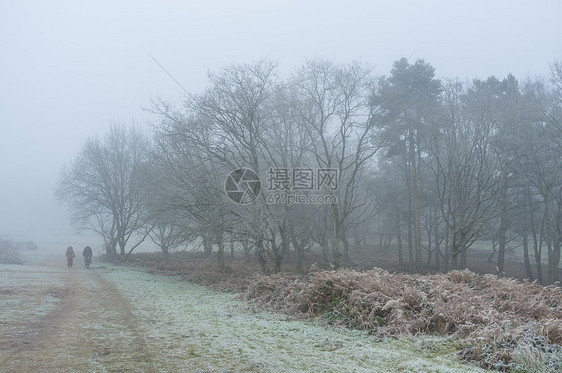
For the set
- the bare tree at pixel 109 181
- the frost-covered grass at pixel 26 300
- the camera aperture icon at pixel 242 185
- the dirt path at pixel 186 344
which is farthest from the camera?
the bare tree at pixel 109 181

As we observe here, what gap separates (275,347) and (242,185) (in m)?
12.7

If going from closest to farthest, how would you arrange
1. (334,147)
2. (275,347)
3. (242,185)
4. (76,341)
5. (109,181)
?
(275,347) → (76,341) → (242,185) → (334,147) → (109,181)

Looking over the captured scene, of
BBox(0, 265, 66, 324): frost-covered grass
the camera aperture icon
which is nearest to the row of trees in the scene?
the camera aperture icon

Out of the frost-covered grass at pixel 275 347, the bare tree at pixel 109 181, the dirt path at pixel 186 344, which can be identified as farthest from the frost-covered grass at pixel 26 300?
the bare tree at pixel 109 181

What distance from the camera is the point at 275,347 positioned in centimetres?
620

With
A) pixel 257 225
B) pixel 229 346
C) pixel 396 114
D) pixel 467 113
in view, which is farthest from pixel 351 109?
pixel 229 346

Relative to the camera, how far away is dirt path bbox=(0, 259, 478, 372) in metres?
5.12

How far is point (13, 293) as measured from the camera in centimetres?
1188

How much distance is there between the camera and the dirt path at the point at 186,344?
5.12m

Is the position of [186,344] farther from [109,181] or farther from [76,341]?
[109,181]

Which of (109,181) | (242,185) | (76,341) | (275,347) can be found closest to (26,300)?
(76,341)

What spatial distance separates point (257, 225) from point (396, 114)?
43.0 feet

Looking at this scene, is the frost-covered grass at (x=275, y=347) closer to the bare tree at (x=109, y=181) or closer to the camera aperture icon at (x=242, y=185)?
the camera aperture icon at (x=242, y=185)

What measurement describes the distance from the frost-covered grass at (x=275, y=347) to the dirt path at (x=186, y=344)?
0.01 metres
